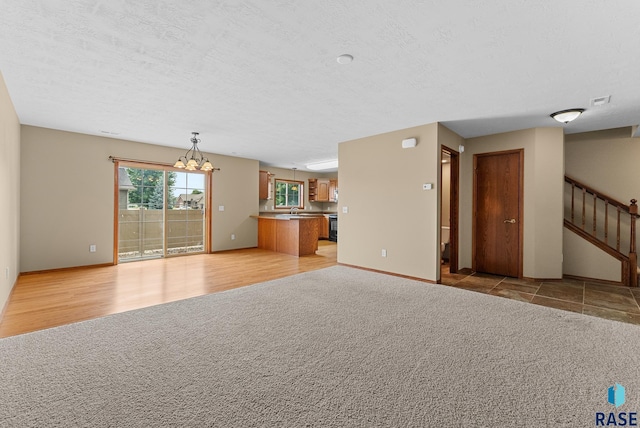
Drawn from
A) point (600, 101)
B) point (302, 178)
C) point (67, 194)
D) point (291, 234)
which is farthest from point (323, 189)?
point (600, 101)

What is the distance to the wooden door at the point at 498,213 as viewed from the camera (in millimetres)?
4777

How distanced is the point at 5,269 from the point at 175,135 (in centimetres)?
308

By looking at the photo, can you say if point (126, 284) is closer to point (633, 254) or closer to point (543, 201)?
point (543, 201)

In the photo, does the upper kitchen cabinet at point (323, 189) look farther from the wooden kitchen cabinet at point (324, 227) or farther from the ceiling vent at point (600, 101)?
the ceiling vent at point (600, 101)

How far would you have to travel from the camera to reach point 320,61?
256cm

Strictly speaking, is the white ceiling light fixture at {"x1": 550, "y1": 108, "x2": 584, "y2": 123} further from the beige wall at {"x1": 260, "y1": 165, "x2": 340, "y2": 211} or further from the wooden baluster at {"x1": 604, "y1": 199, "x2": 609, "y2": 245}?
the beige wall at {"x1": 260, "y1": 165, "x2": 340, "y2": 211}

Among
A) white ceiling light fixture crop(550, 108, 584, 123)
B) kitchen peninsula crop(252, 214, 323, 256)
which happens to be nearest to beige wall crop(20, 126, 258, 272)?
kitchen peninsula crop(252, 214, 323, 256)

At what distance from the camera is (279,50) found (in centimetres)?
238

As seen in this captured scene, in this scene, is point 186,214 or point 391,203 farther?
point 186,214

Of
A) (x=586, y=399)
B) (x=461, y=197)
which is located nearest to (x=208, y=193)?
(x=461, y=197)

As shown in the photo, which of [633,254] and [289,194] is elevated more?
[289,194]

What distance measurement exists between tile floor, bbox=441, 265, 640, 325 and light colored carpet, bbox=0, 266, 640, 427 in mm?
441

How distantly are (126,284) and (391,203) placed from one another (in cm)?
434

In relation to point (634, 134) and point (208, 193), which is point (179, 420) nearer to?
point (208, 193)
